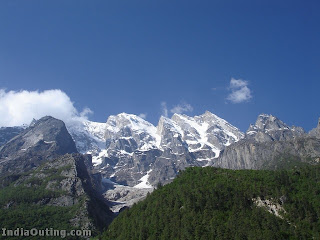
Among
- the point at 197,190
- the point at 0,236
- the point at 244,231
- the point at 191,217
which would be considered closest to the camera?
the point at 244,231

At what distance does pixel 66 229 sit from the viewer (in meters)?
196

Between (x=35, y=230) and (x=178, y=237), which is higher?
(x=35, y=230)

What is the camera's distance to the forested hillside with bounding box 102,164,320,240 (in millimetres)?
123438

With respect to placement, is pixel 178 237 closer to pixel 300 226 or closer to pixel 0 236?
pixel 300 226

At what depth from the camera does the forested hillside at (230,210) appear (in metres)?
123

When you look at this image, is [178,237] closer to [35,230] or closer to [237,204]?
[237,204]

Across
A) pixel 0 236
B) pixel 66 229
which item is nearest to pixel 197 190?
pixel 66 229

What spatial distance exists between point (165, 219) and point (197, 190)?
21.3 meters

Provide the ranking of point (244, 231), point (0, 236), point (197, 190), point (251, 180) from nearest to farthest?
point (244, 231), point (197, 190), point (251, 180), point (0, 236)

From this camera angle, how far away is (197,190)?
15112cm

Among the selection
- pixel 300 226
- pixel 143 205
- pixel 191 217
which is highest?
pixel 143 205

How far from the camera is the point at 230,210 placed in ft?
453

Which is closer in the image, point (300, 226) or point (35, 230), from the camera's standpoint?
point (300, 226)

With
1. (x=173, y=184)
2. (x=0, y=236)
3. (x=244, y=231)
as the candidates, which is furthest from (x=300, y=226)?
(x=0, y=236)
